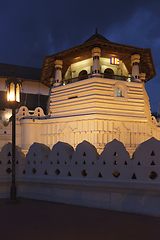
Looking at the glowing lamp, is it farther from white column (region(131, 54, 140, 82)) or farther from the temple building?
white column (region(131, 54, 140, 82))

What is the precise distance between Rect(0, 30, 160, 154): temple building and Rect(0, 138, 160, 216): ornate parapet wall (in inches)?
442

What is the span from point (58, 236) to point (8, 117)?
24.3m

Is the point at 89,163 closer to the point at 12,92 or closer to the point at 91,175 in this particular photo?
the point at 91,175

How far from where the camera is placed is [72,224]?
536 cm

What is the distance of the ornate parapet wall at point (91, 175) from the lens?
20.2 ft

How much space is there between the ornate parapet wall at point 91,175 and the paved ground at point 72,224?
0.38 metres

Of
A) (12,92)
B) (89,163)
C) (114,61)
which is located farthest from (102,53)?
(89,163)

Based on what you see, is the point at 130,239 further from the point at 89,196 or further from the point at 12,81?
the point at 12,81

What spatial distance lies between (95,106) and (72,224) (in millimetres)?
15150

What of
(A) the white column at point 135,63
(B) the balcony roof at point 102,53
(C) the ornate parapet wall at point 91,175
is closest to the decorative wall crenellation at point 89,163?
(C) the ornate parapet wall at point 91,175

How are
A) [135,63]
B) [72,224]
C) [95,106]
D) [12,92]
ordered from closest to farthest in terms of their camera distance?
1. [72,224]
2. [12,92]
3. [95,106]
4. [135,63]

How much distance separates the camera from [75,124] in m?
20.8

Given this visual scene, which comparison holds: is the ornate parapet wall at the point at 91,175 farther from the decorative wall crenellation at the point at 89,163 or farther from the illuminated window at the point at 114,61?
the illuminated window at the point at 114,61

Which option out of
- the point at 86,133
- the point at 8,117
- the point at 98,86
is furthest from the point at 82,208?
the point at 8,117
